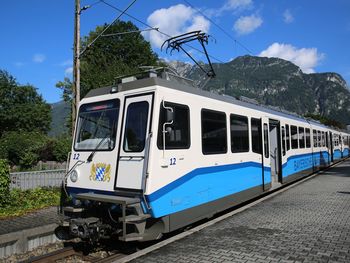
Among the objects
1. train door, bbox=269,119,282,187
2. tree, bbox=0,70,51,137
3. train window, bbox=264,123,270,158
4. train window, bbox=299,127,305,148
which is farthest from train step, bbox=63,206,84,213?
tree, bbox=0,70,51,137

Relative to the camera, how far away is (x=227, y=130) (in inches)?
349

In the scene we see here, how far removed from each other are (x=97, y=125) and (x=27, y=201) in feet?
16.5

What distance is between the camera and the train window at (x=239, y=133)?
9180 millimetres

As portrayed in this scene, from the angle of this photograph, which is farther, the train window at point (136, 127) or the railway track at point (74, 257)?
the train window at point (136, 127)

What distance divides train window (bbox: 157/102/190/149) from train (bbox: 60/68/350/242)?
0.02m

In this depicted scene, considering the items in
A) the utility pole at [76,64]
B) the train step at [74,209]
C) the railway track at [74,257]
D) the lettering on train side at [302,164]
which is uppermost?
the utility pole at [76,64]

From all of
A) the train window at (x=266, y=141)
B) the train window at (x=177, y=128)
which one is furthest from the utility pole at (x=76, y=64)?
the train window at (x=266, y=141)

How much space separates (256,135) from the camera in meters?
10.7

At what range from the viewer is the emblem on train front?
7.00m

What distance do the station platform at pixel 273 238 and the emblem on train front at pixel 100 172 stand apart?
1.71 metres

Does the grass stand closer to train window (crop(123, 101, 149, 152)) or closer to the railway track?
the railway track

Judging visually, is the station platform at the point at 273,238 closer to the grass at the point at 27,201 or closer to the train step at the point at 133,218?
the train step at the point at 133,218

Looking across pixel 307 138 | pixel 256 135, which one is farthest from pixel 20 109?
pixel 256 135

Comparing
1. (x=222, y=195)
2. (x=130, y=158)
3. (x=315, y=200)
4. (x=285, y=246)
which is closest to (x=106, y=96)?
(x=130, y=158)
